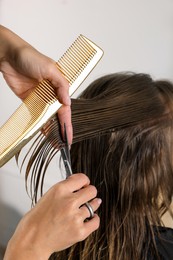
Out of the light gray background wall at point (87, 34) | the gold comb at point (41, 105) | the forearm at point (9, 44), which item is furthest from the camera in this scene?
the light gray background wall at point (87, 34)

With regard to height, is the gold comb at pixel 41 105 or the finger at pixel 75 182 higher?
the gold comb at pixel 41 105

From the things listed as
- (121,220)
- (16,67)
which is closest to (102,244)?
(121,220)

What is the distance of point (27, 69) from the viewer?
583 millimetres

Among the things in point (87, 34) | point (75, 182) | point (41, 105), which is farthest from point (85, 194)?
point (87, 34)

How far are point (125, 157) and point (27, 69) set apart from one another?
0.27 meters

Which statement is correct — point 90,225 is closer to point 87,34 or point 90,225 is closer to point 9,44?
point 9,44

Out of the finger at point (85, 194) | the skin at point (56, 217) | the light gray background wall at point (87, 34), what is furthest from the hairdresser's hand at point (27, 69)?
the light gray background wall at point (87, 34)

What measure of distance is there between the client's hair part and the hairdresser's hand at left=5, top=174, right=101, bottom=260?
0.21m

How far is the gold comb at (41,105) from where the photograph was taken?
0.48m

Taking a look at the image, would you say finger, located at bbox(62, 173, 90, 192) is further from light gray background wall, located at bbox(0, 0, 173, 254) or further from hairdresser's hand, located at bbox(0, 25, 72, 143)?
light gray background wall, located at bbox(0, 0, 173, 254)

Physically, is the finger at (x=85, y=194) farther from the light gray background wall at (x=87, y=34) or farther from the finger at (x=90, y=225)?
the light gray background wall at (x=87, y=34)

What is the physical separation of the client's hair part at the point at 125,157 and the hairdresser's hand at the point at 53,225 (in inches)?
8.3

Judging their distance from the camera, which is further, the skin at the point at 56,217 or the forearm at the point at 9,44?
the forearm at the point at 9,44

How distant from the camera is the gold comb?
0.48 metres
